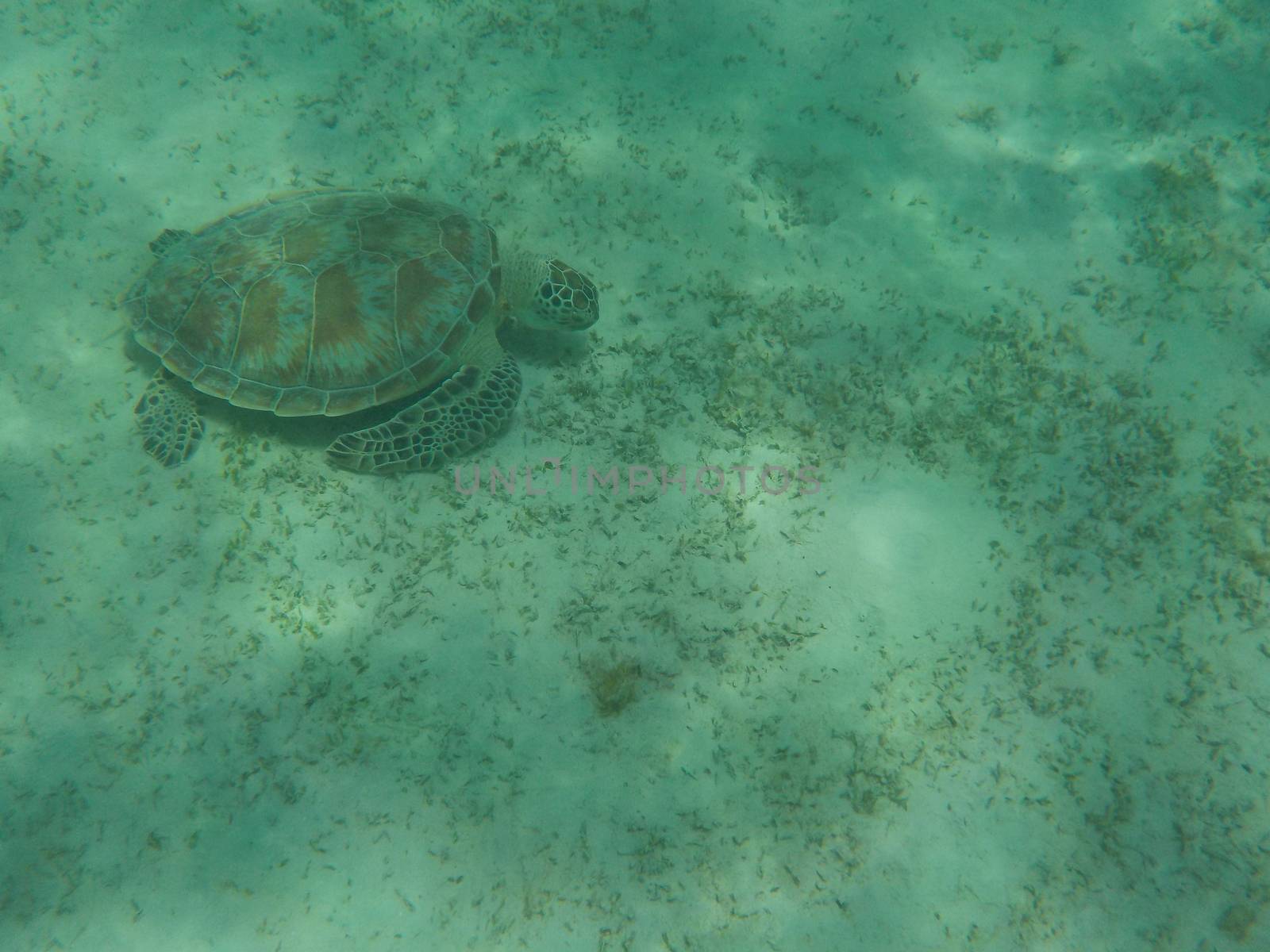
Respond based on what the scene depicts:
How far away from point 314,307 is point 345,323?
0.65 ft

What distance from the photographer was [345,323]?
137 inches

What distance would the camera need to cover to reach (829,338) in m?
4.07

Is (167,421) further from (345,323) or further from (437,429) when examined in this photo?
(437,429)

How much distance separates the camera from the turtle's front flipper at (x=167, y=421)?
3420mm

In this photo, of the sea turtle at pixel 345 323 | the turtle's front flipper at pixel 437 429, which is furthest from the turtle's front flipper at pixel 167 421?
the turtle's front flipper at pixel 437 429

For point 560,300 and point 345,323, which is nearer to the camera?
point 345,323

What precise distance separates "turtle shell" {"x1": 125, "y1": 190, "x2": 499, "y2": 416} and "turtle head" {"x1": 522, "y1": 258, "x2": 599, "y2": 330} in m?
0.31

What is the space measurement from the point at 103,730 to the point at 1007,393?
526cm

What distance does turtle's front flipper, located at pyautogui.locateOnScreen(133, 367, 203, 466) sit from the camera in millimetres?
3420

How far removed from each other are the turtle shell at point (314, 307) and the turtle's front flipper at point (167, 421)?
0.56 feet

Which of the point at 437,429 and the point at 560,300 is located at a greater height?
the point at 560,300

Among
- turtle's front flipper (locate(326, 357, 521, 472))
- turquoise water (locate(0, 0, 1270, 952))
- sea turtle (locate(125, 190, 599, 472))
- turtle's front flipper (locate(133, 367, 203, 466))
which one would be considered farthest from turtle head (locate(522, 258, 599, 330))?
turtle's front flipper (locate(133, 367, 203, 466))

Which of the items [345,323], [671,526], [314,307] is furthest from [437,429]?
[671,526]

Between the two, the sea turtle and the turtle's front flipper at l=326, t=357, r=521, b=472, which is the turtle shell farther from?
the turtle's front flipper at l=326, t=357, r=521, b=472
